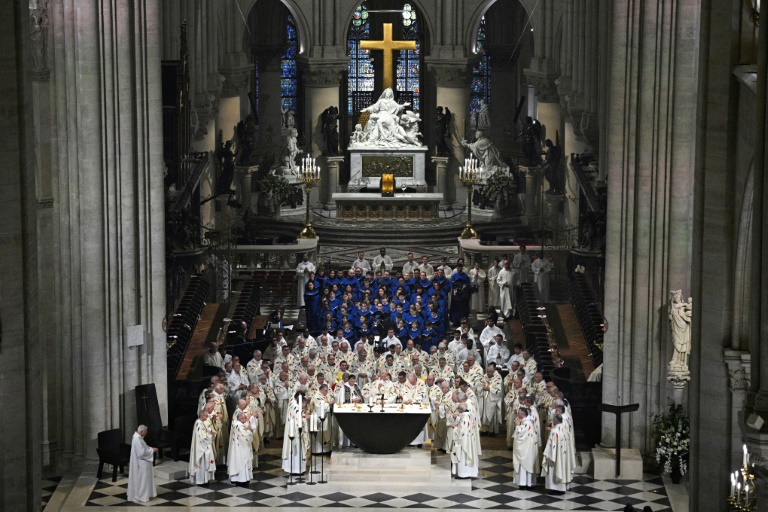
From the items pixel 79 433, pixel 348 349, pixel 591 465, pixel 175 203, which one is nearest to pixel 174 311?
pixel 175 203

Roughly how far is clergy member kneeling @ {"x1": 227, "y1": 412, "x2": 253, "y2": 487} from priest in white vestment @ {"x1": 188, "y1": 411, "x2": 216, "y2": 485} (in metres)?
0.32

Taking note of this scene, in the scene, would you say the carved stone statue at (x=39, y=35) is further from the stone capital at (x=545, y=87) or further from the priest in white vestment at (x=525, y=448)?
the stone capital at (x=545, y=87)

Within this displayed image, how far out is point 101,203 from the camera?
2825cm

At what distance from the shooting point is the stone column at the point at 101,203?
1093 inches

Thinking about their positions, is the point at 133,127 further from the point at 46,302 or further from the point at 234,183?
the point at 234,183

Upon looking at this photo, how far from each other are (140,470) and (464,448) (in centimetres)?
531

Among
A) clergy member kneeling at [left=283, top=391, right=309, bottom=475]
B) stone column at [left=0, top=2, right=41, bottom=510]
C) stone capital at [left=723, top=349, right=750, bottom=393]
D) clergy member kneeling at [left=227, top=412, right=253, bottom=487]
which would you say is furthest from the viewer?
clergy member kneeling at [left=283, top=391, right=309, bottom=475]

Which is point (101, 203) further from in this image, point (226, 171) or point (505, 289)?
point (226, 171)

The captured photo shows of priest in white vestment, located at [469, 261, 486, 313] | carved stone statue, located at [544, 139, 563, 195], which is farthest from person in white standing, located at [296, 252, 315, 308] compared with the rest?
carved stone statue, located at [544, 139, 563, 195]

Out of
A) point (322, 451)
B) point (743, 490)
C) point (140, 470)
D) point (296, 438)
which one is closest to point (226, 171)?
point (296, 438)

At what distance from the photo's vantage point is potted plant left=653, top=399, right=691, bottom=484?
27.5 meters

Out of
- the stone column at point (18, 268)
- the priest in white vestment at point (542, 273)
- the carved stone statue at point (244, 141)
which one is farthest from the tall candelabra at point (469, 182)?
the stone column at point (18, 268)

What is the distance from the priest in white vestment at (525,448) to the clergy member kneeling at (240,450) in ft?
14.5

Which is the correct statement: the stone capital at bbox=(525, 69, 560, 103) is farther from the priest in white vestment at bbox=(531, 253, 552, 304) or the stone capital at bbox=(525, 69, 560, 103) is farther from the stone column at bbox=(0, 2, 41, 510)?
the stone column at bbox=(0, 2, 41, 510)
